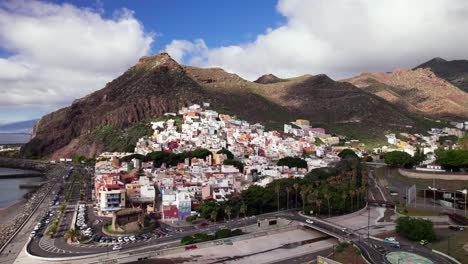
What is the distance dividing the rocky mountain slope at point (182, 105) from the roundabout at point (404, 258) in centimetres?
7937

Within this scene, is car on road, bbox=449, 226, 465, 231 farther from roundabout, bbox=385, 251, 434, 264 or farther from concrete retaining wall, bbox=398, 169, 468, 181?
concrete retaining wall, bbox=398, 169, 468, 181

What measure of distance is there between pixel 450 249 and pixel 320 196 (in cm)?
1662

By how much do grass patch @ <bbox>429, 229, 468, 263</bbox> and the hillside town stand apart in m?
26.8

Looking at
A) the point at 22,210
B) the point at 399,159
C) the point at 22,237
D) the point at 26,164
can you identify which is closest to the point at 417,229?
the point at 22,237

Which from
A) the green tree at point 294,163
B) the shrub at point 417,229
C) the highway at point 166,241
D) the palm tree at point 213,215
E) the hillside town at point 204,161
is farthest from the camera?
the green tree at point 294,163

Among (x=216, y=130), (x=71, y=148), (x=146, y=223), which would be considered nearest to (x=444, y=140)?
(x=216, y=130)

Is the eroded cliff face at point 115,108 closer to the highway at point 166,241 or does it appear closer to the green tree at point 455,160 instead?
the highway at point 166,241

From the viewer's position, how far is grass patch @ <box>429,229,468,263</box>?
109ft

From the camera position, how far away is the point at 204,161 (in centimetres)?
7888

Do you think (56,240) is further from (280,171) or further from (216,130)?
(216,130)

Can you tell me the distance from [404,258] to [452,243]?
7.19 m

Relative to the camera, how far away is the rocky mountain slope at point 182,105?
411 feet

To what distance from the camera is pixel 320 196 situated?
48344mm

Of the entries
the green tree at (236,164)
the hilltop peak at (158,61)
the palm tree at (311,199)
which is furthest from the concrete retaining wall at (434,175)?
the hilltop peak at (158,61)
